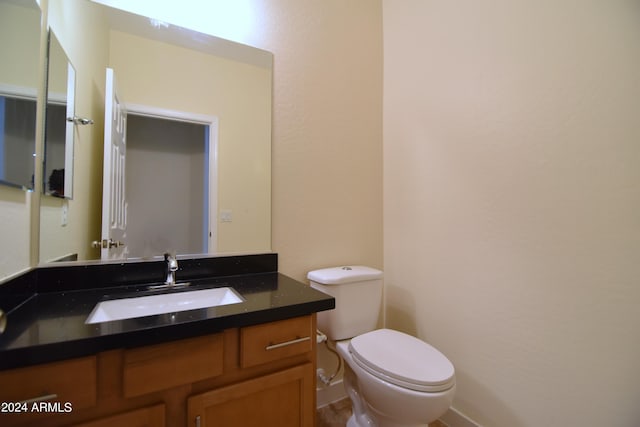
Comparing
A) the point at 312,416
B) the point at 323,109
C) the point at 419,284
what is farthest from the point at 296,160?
the point at 312,416

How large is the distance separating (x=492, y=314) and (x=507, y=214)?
48 cm

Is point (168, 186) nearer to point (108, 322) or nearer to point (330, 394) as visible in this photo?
point (108, 322)

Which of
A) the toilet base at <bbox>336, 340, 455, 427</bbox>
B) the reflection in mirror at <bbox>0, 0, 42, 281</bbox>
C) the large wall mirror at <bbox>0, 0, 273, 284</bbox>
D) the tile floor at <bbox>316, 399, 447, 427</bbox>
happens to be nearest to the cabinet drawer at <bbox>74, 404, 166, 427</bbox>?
the reflection in mirror at <bbox>0, 0, 42, 281</bbox>

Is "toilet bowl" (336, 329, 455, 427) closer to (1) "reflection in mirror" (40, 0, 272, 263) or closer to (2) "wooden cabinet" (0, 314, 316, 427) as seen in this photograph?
(2) "wooden cabinet" (0, 314, 316, 427)

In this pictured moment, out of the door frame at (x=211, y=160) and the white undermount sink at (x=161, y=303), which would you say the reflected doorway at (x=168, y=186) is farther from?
the white undermount sink at (x=161, y=303)

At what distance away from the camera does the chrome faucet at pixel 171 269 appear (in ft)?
3.60

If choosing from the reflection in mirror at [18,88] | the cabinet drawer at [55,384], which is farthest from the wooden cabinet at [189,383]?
the reflection in mirror at [18,88]

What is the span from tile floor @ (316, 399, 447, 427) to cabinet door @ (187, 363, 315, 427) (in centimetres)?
72

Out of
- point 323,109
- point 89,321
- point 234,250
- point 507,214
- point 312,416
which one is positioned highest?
point 323,109

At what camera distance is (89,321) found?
0.76m

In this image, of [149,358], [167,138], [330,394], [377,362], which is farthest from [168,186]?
[330,394]

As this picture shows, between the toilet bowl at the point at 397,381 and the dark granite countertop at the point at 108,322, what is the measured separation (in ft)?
1.37

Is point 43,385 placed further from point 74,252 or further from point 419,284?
point 419,284

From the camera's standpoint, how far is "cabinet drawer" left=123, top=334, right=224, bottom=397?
670 mm
